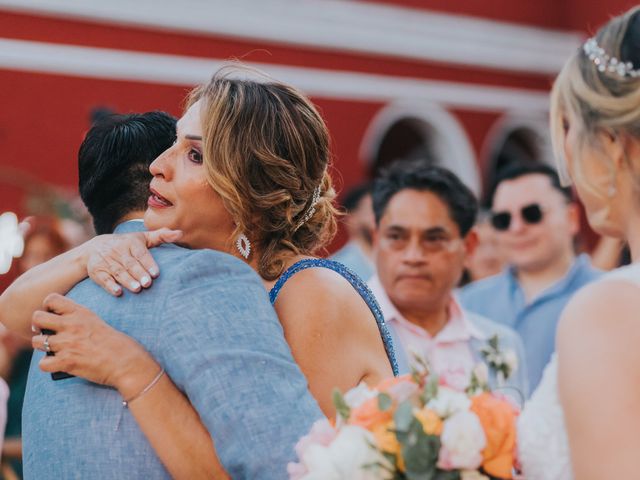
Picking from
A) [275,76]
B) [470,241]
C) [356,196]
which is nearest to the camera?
[470,241]

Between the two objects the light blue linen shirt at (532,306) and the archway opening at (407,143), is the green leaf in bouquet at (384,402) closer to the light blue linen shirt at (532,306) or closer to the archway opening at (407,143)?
the light blue linen shirt at (532,306)

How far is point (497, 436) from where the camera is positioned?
194 cm

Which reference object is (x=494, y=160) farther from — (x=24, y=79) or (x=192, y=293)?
(x=192, y=293)

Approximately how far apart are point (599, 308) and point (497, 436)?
0.30 meters

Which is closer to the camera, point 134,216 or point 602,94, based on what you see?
point 602,94

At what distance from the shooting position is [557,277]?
6152 millimetres

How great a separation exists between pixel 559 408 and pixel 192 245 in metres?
1.03

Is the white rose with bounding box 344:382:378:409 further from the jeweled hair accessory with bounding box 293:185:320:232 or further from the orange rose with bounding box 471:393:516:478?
the jeweled hair accessory with bounding box 293:185:320:232

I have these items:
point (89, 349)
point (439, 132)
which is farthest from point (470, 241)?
point (439, 132)

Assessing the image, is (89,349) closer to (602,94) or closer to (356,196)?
(602,94)

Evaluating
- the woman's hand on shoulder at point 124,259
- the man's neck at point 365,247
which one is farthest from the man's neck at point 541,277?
Result: the woman's hand on shoulder at point 124,259

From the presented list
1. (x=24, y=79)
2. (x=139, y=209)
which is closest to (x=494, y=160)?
(x=24, y=79)

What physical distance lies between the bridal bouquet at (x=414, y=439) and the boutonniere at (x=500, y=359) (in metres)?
2.47

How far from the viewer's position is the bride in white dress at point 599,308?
177 cm
